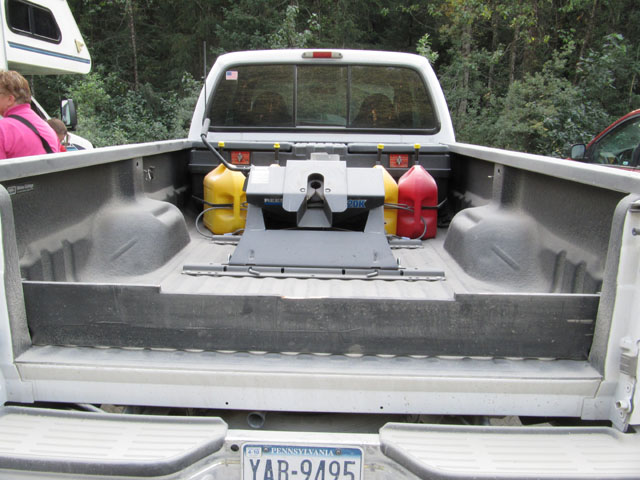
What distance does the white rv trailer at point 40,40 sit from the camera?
673 centimetres

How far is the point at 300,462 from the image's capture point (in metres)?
1.73

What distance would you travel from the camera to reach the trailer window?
269 inches

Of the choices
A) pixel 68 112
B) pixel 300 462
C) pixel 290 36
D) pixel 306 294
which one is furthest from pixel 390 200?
pixel 290 36

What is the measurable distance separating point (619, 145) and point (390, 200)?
3691 mm

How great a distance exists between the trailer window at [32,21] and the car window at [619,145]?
22.7ft

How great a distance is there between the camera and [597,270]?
2.07 meters

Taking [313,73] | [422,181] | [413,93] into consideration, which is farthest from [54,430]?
[413,93]

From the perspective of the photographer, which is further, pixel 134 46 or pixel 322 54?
pixel 134 46

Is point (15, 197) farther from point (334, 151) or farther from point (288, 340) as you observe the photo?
point (334, 151)

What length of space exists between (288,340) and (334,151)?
2223 millimetres

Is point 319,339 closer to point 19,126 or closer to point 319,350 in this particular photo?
point 319,350

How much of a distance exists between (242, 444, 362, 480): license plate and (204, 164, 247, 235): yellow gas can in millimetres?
2212

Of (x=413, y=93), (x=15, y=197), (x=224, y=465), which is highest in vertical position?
(x=413, y=93)

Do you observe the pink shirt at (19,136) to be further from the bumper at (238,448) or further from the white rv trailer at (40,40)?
the white rv trailer at (40,40)
